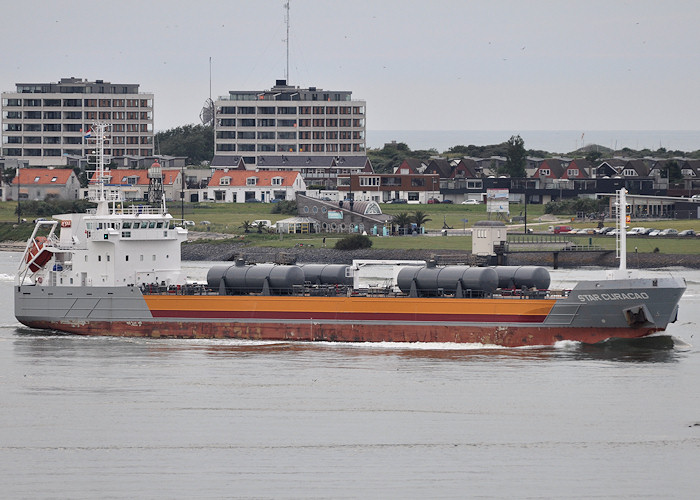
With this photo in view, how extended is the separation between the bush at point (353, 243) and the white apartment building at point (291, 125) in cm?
6770

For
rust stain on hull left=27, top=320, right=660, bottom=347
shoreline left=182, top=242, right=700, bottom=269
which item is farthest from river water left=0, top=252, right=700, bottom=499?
shoreline left=182, top=242, right=700, bottom=269

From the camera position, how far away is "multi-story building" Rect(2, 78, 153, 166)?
161m

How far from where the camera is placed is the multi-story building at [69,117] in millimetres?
161000

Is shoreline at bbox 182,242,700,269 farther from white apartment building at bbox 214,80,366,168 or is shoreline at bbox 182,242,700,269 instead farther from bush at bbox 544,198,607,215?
white apartment building at bbox 214,80,366,168

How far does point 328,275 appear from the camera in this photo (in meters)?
52.3

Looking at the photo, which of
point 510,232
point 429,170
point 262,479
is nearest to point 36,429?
point 262,479

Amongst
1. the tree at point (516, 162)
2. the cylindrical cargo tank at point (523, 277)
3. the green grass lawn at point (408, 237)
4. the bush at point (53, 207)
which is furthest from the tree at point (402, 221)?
the cylindrical cargo tank at point (523, 277)

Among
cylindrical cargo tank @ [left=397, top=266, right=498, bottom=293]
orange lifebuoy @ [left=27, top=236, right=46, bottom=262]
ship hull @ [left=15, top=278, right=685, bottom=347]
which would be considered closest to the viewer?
ship hull @ [left=15, top=278, right=685, bottom=347]

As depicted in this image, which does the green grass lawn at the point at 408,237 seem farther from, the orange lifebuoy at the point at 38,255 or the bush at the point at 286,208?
the orange lifebuoy at the point at 38,255

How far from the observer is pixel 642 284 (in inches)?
1802

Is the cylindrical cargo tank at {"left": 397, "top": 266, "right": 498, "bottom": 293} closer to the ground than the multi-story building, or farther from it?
closer to the ground

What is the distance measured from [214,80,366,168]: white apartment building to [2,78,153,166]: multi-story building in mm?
12465

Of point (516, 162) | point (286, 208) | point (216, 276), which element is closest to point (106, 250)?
point (216, 276)

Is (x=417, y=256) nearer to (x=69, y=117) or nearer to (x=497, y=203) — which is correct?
(x=497, y=203)
